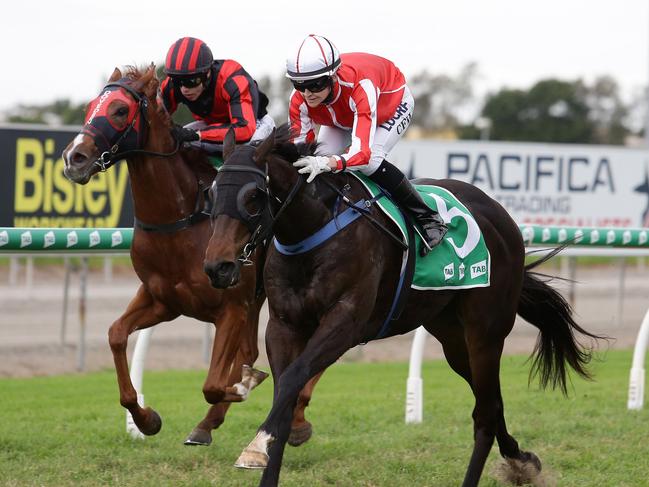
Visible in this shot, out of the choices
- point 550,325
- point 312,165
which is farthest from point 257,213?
point 550,325

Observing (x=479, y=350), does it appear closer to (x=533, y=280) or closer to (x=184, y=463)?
(x=533, y=280)

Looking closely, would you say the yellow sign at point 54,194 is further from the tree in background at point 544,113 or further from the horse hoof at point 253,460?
the tree in background at point 544,113

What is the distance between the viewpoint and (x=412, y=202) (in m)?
4.58

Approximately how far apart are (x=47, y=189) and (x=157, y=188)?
15.6 ft

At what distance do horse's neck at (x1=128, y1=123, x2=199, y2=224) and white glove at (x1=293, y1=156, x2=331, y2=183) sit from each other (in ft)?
3.24

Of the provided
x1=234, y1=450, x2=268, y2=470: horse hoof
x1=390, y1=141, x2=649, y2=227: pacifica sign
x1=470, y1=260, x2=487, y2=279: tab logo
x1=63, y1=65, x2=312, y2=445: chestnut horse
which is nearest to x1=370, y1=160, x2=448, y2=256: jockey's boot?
x1=470, y1=260, x2=487, y2=279: tab logo

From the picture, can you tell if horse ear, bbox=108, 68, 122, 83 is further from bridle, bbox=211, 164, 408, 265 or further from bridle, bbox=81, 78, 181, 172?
bridle, bbox=211, 164, 408, 265

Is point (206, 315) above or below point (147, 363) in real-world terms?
above

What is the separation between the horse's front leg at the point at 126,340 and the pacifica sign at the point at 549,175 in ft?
24.0

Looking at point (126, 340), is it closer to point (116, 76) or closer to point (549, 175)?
point (116, 76)

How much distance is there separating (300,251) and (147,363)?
6388 mm

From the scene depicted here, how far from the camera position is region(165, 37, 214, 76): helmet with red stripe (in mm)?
4859

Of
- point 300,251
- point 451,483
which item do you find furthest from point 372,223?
point 451,483

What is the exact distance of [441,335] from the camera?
16.9 ft
